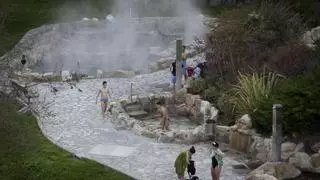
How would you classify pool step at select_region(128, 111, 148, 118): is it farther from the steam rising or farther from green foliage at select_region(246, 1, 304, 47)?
the steam rising

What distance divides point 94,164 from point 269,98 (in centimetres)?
496

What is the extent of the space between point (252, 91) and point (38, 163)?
6207 millimetres

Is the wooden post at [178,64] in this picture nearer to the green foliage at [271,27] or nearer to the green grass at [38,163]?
the green foliage at [271,27]

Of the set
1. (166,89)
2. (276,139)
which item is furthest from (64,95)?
(276,139)

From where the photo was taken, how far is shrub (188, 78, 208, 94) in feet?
70.8

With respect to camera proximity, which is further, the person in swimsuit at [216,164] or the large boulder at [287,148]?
the large boulder at [287,148]

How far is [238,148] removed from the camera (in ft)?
57.6

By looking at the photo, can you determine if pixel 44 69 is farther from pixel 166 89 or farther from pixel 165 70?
pixel 166 89

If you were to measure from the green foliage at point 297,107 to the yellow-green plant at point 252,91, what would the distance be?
0.62 meters

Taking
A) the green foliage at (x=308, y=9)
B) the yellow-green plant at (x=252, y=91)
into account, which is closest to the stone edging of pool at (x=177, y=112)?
the yellow-green plant at (x=252, y=91)

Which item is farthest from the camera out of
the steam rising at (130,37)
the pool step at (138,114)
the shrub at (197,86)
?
the steam rising at (130,37)

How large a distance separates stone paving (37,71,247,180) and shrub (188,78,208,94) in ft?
8.45

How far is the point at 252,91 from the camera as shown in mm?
18141

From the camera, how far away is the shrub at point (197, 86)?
2158 cm
